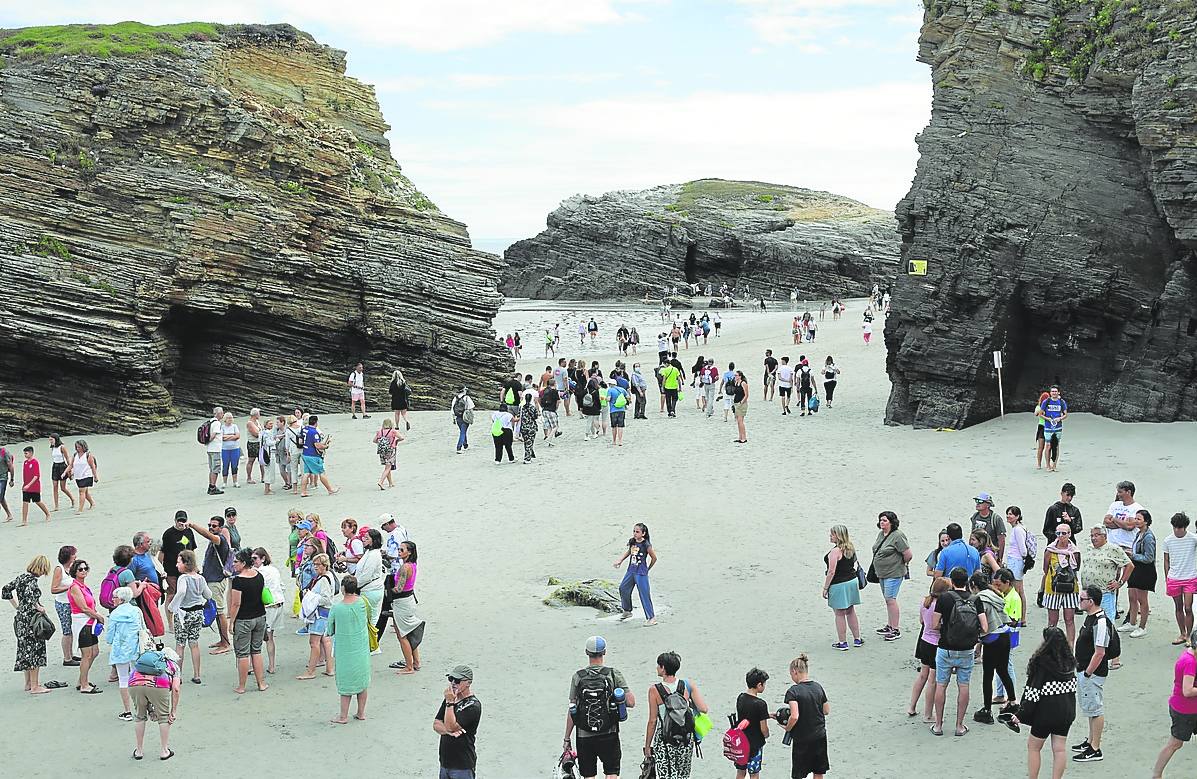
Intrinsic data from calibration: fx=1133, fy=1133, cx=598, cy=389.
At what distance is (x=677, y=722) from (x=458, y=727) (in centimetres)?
165

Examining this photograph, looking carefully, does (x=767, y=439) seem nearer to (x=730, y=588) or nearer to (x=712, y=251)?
(x=730, y=588)

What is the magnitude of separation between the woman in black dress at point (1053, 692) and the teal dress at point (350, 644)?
5.91m

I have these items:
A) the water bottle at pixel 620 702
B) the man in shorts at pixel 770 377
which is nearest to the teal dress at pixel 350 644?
the water bottle at pixel 620 702

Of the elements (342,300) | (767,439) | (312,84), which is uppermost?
(312,84)

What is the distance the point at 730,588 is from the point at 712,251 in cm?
6945

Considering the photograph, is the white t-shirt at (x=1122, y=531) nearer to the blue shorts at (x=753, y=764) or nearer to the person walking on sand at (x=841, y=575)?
the person walking on sand at (x=841, y=575)

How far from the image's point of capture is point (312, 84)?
116ft

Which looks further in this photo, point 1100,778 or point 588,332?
point 588,332

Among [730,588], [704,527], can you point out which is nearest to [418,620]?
[730,588]

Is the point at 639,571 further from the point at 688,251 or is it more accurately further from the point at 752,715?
the point at 688,251

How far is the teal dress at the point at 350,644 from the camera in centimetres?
1072

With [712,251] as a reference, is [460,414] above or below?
below

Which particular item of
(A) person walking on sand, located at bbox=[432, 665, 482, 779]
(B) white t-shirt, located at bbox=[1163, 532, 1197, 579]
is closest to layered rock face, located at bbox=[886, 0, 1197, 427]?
(B) white t-shirt, located at bbox=[1163, 532, 1197, 579]

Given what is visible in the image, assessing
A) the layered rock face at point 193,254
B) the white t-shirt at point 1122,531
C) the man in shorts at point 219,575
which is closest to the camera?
the white t-shirt at point 1122,531
